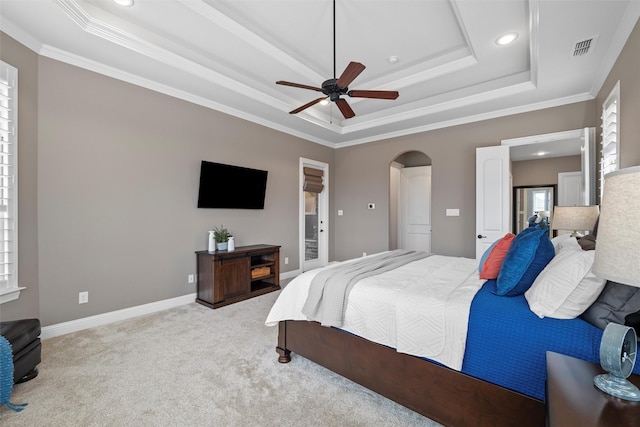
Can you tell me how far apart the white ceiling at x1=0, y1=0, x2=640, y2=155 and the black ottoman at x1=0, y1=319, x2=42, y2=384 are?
235cm

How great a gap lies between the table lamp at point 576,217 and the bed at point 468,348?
1.64 m

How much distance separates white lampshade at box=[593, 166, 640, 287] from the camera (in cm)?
76

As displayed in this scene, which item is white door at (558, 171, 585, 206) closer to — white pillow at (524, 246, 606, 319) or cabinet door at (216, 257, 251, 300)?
white pillow at (524, 246, 606, 319)

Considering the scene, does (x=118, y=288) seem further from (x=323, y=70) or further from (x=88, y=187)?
(x=323, y=70)

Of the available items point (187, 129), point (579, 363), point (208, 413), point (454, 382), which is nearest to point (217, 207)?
point (187, 129)

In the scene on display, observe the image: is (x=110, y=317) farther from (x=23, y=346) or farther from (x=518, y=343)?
(x=518, y=343)

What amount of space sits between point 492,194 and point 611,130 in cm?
151

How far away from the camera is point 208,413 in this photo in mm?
1741

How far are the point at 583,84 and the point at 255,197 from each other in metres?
4.47

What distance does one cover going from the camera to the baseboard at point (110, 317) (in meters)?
2.74

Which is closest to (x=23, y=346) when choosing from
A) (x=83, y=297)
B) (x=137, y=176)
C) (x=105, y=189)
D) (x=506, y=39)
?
(x=83, y=297)

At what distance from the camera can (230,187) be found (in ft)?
13.8

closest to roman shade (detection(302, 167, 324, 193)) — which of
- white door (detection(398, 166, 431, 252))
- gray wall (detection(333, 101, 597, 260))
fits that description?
gray wall (detection(333, 101, 597, 260))

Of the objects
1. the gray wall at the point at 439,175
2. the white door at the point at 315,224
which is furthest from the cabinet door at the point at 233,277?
the gray wall at the point at 439,175
